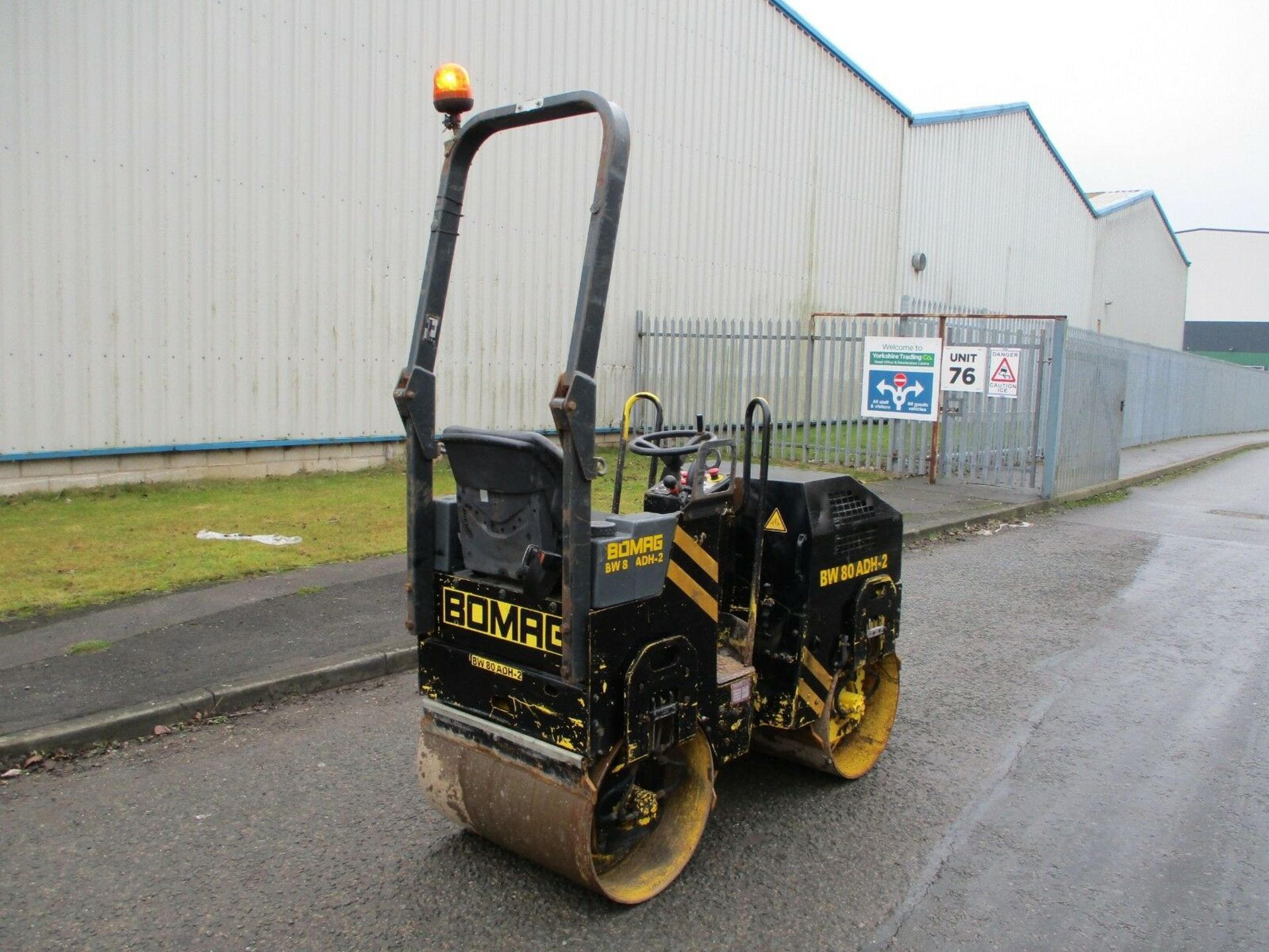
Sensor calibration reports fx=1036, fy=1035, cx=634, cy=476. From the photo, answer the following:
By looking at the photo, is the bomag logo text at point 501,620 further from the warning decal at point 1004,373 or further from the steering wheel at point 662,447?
the warning decal at point 1004,373

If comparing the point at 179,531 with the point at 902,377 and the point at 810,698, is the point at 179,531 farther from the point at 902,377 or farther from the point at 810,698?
the point at 902,377

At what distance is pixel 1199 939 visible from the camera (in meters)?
3.37

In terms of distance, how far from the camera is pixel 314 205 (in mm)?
11672

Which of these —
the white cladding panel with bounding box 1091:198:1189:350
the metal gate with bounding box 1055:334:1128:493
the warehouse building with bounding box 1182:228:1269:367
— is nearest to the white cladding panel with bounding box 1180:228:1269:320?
the warehouse building with bounding box 1182:228:1269:367

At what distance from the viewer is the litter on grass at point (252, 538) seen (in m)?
8.36

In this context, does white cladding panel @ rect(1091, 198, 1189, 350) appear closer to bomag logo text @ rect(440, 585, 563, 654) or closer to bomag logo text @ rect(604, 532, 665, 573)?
bomag logo text @ rect(604, 532, 665, 573)

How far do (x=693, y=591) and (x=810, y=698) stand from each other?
3.24 feet

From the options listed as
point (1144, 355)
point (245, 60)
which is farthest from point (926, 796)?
point (1144, 355)

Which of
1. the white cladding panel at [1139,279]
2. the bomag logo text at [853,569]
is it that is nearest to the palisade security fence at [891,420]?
the bomag logo text at [853,569]

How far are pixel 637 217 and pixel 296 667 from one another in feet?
39.6

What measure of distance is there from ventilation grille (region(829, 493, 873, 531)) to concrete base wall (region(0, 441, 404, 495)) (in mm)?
8340

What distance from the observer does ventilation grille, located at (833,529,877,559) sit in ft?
13.9

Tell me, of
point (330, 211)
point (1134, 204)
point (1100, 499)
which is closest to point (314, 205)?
point (330, 211)

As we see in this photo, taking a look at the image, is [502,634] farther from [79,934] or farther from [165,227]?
Answer: [165,227]
